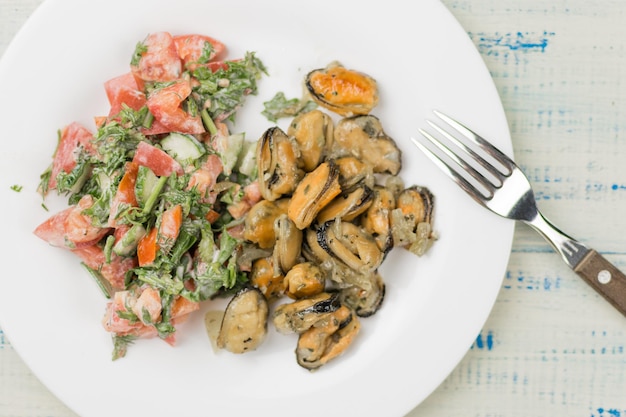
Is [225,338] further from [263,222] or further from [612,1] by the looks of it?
[612,1]

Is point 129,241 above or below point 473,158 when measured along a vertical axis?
below

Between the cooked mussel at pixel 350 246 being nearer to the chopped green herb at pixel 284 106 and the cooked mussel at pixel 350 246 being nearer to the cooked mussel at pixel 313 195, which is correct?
the cooked mussel at pixel 313 195

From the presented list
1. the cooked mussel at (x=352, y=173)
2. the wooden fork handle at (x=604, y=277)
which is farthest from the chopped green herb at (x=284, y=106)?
the wooden fork handle at (x=604, y=277)

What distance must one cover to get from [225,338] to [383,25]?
1.36m

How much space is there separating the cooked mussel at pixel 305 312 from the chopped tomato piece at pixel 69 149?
3.24 feet

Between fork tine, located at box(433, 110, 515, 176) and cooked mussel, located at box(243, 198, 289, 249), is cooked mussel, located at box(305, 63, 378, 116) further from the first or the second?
cooked mussel, located at box(243, 198, 289, 249)

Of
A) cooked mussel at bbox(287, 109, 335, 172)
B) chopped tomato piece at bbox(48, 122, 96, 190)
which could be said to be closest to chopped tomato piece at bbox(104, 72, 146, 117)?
chopped tomato piece at bbox(48, 122, 96, 190)

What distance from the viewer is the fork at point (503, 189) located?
7.93 feet

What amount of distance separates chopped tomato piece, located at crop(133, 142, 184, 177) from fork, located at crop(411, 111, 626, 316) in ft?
3.14

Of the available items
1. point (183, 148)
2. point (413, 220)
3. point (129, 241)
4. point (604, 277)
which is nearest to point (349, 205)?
point (413, 220)

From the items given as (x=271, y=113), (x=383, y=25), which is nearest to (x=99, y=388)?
(x=271, y=113)

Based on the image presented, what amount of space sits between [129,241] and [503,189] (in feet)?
4.77

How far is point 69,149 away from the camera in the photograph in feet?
8.03

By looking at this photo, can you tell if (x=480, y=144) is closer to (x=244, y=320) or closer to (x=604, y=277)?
(x=604, y=277)
